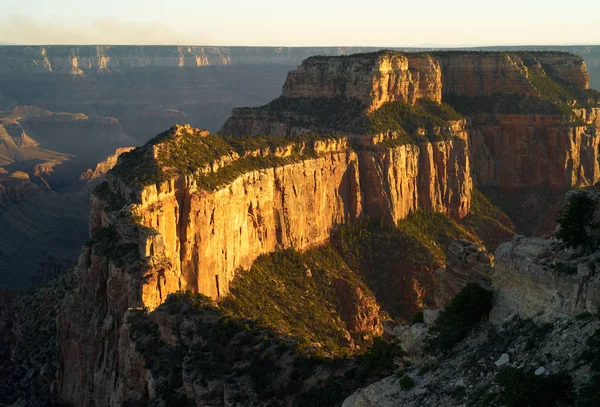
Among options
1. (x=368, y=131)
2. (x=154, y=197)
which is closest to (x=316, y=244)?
(x=368, y=131)

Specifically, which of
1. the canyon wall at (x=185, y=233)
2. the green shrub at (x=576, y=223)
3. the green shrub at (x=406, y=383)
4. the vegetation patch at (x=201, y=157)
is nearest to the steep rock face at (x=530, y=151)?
the canyon wall at (x=185, y=233)

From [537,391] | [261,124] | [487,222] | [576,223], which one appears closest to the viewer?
[537,391]

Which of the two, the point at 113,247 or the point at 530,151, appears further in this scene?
the point at 530,151

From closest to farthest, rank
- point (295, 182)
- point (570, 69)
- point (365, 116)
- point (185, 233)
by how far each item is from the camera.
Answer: point (185, 233), point (295, 182), point (365, 116), point (570, 69)

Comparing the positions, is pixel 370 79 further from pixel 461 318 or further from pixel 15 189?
pixel 15 189

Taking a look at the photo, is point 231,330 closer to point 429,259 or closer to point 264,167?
point 264,167

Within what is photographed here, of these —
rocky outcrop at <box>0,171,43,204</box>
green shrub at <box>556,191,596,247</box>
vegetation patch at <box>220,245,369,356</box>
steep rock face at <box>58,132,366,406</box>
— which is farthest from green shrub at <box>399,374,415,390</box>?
rocky outcrop at <box>0,171,43,204</box>

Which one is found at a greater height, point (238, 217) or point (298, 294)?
point (238, 217)

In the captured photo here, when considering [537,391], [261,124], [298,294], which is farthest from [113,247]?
[261,124]
